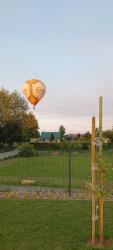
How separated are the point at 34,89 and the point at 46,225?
6699 millimetres

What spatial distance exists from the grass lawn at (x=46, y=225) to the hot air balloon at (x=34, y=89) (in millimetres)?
4111

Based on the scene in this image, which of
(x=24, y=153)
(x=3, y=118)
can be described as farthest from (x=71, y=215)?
(x=3, y=118)

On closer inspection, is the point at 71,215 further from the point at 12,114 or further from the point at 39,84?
the point at 12,114

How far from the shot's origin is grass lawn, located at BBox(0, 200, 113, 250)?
7961mm

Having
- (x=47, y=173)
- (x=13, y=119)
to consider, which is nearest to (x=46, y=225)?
(x=47, y=173)

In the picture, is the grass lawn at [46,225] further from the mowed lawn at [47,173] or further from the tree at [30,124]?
the tree at [30,124]

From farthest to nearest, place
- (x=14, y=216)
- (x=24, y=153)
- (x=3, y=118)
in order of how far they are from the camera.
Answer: (x=3, y=118), (x=24, y=153), (x=14, y=216)

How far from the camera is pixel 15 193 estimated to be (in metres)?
15.9

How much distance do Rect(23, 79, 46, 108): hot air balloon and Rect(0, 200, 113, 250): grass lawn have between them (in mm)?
4111

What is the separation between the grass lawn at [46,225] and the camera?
796 centimetres

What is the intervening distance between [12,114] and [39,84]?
61336mm

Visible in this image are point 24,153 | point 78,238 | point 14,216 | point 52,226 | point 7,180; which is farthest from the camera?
point 24,153

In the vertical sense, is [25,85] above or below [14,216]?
above

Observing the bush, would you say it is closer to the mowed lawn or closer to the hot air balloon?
the mowed lawn
